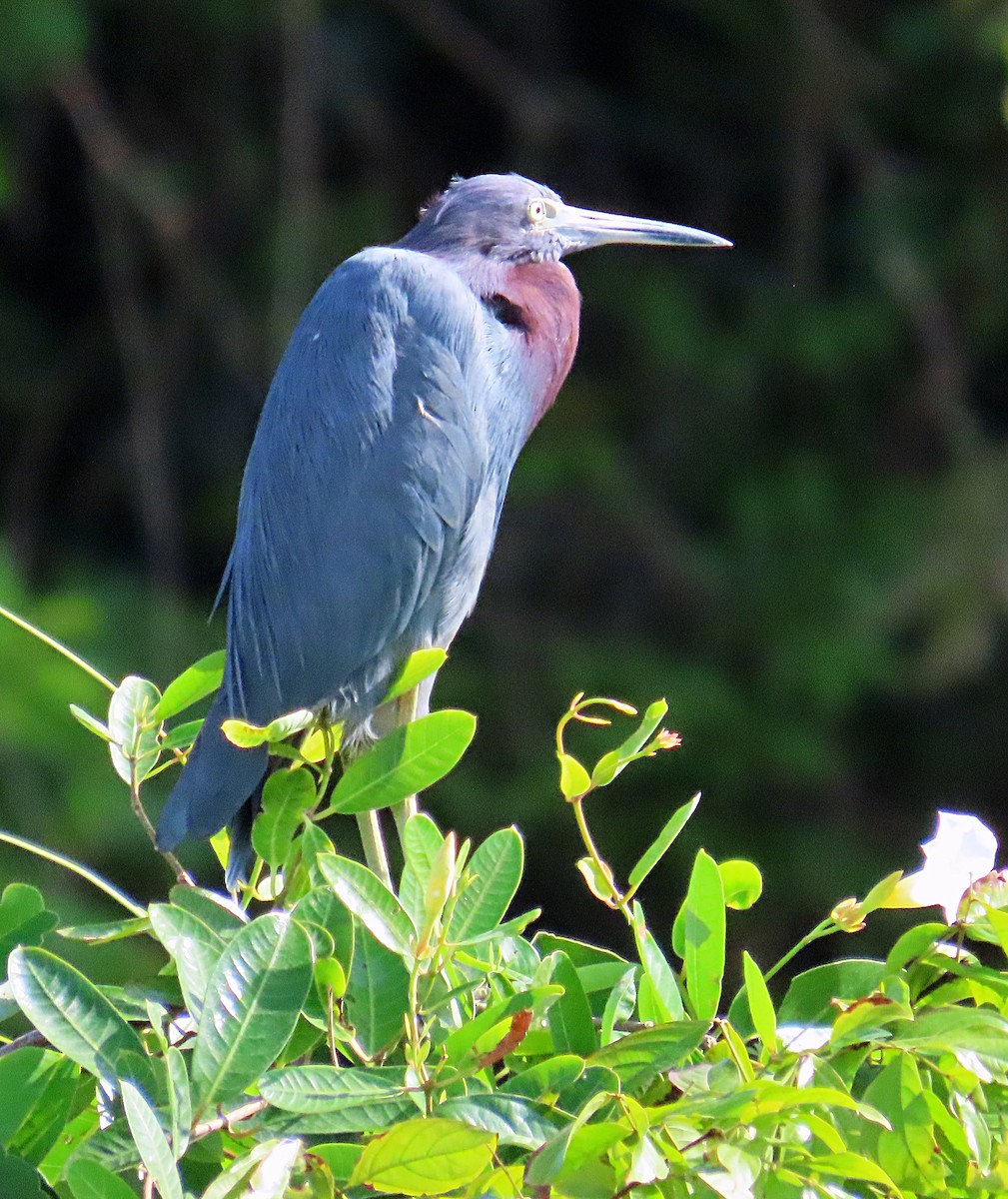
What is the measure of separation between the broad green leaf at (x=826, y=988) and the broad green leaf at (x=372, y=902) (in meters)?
0.23

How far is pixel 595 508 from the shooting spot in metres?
4.48

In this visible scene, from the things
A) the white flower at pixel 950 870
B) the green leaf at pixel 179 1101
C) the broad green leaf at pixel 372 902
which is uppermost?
the white flower at pixel 950 870

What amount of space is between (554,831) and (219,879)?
88 centimetres

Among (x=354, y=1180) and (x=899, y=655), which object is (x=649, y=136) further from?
(x=354, y=1180)

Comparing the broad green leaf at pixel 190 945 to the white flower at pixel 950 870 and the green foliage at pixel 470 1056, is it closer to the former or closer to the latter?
the green foliage at pixel 470 1056

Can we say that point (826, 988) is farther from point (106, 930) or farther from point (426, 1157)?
point (106, 930)

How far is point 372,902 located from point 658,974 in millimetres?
183

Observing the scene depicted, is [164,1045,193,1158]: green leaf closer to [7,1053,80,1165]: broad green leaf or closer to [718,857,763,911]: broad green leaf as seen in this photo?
[7,1053,80,1165]: broad green leaf

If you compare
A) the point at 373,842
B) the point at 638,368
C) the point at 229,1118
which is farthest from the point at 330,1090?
the point at 638,368

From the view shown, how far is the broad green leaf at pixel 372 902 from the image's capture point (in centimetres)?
84

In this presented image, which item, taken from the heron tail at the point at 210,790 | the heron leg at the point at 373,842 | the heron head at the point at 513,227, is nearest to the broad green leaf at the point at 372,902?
the heron tail at the point at 210,790

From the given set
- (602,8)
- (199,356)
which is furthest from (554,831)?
(602,8)

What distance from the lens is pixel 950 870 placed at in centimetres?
89

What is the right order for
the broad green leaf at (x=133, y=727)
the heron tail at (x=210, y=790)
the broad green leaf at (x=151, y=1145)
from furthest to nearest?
1. the heron tail at (x=210, y=790)
2. the broad green leaf at (x=133, y=727)
3. the broad green leaf at (x=151, y=1145)
